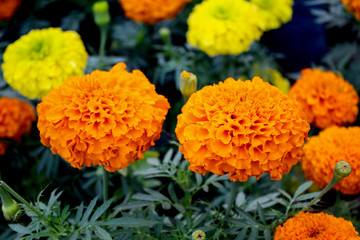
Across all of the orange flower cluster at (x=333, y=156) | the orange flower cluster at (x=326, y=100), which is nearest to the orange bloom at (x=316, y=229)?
the orange flower cluster at (x=333, y=156)

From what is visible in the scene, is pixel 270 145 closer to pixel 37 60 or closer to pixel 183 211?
pixel 183 211

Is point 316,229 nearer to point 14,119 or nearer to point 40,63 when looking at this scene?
point 40,63

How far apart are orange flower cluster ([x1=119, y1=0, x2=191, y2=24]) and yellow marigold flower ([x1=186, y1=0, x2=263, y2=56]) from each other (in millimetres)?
243

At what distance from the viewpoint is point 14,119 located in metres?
1.24

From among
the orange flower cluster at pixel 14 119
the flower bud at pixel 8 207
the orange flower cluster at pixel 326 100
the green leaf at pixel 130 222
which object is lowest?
the orange flower cluster at pixel 14 119

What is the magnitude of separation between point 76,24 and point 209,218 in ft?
3.97

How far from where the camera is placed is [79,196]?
1283mm

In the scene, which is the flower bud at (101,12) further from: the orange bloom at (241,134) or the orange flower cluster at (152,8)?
the orange bloom at (241,134)

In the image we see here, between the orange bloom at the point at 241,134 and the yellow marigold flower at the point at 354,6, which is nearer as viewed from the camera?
the orange bloom at the point at 241,134

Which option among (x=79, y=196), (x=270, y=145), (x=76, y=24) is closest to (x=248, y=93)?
(x=270, y=145)

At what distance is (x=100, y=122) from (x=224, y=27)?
0.74 meters

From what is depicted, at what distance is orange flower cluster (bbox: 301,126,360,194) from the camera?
924mm

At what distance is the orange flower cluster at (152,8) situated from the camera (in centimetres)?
161

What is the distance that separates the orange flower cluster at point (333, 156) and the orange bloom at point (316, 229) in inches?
8.4
